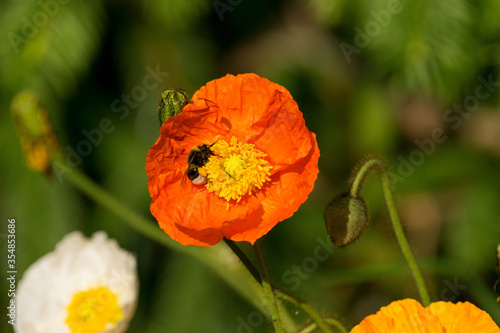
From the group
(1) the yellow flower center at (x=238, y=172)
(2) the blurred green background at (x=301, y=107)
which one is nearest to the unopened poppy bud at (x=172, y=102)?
(1) the yellow flower center at (x=238, y=172)

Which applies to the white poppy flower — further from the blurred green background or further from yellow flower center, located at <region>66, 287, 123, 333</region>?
the blurred green background

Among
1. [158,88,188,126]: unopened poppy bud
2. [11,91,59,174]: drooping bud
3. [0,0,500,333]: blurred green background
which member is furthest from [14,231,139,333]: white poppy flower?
[0,0,500,333]: blurred green background

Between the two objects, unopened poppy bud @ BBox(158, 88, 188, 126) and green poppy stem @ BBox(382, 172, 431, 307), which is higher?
unopened poppy bud @ BBox(158, 88, 188, 126)

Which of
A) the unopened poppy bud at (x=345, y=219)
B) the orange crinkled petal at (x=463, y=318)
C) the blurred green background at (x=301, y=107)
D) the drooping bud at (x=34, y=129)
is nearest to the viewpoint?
the orange crinkled petal at (x=463, y=318)

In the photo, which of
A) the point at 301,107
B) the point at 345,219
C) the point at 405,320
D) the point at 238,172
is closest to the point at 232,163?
the point at 238,172

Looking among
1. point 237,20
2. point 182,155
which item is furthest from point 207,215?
point 237,20

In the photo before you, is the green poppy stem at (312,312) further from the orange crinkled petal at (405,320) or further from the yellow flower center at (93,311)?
the yellow flower center at (93,311)
